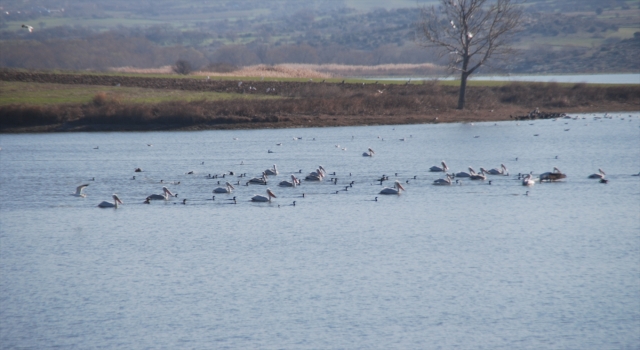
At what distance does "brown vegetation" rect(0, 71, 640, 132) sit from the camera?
49.2 m

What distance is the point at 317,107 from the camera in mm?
51562

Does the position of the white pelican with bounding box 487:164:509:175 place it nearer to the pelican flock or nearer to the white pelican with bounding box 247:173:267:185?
the pelican flock

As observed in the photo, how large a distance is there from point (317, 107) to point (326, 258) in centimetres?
3320

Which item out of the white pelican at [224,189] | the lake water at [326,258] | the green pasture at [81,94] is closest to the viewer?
the lake water at [326,258]

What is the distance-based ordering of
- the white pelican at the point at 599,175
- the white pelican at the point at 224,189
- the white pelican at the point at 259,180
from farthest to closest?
1. the white pelican at the point at 259,180
2. the white pelican at the point at 599,175
3. the white pelican at the point at 224,189

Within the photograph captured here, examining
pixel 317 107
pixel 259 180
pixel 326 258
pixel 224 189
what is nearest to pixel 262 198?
pixel 224 189

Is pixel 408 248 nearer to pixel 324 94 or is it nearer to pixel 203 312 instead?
pixel 203 312

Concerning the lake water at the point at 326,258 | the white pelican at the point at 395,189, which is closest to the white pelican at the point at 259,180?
the lake water at the point at 326,258

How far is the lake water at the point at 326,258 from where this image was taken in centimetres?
1444

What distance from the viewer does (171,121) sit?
49.3 meters

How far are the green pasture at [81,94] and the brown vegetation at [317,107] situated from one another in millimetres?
2238

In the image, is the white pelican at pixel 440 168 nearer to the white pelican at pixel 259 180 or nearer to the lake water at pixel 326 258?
the lake water at pixel 326 258

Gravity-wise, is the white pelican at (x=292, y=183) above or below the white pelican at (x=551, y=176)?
below

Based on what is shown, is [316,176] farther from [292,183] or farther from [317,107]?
[317,107]
